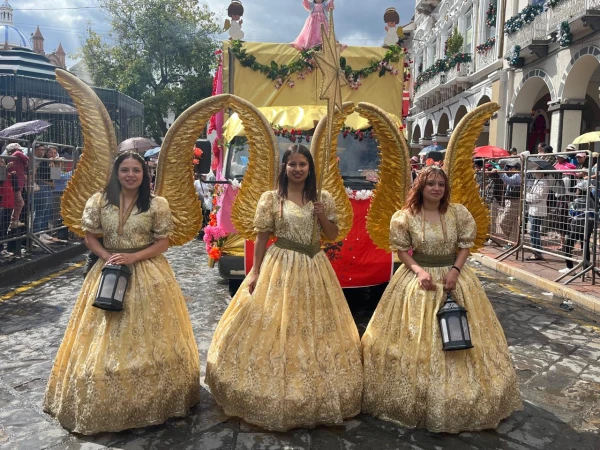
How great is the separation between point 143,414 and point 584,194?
6722mm

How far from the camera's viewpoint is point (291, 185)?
11.4 ft

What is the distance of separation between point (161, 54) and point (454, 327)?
2499 centimetres

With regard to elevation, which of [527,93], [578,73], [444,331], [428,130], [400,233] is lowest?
[444,331]

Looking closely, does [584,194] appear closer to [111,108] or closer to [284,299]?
[284,299]

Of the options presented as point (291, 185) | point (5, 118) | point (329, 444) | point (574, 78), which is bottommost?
point (329, 444)

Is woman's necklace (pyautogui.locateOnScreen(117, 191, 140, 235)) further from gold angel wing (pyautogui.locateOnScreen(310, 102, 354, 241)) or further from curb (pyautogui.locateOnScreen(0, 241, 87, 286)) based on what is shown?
curb (pyautogui.locateOnScreen(0, 241, 87, 286))

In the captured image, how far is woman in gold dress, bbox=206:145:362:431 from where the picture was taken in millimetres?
3176

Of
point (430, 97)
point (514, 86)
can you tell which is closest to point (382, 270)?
point (514, 86)

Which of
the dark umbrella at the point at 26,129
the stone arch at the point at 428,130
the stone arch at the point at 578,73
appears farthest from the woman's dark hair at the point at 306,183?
the stone arch at the point at 428,130

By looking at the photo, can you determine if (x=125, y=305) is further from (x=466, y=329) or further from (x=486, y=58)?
(x=486, y=58)

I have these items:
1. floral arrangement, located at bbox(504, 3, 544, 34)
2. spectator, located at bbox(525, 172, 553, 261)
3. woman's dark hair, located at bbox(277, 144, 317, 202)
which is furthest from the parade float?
floral arrangement, located at bbox(504, 3, 544, 34)

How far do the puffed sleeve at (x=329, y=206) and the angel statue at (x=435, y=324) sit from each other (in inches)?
15.1

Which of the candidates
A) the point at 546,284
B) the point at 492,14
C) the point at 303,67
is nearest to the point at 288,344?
the point at 303,67

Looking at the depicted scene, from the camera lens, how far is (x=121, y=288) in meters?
3.15
